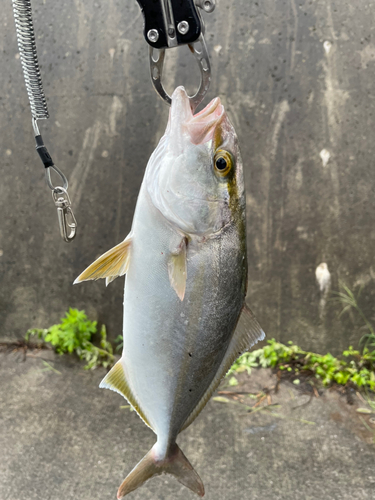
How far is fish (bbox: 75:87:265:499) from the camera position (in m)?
1.24

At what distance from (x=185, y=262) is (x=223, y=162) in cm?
32

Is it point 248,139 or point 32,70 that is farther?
point 248,139

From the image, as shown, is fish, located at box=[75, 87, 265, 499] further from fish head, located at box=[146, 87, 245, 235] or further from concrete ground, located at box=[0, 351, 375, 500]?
concrete ground, located at box=[0, 351, 375, 500]

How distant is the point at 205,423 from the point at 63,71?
283 cm

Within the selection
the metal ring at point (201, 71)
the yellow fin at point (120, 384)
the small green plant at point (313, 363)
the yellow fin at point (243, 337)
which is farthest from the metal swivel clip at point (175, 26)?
the small green plant at point (313, 363)

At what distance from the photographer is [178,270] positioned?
1.24 meters

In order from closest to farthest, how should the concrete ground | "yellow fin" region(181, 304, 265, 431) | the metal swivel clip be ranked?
the metal swivel clip
"yellow fin" region(181, 304, 265, 431)
the concrete ground

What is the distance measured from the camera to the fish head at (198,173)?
123 cm

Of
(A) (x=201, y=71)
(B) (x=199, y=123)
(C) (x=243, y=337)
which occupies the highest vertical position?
(A) (x=201, y=71)

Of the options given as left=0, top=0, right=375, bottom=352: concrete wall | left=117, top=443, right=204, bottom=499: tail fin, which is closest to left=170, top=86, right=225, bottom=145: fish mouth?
left=117, top=443, right=204, bottom=499: tail fin

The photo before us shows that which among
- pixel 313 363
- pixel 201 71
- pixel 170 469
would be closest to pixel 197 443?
pixel 313 363

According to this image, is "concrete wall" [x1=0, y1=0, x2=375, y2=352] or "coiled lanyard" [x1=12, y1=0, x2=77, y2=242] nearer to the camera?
"coiled lanyard" [x1=12, y1=0, x2=77, y2=242]

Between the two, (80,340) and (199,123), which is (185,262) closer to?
(199,123)

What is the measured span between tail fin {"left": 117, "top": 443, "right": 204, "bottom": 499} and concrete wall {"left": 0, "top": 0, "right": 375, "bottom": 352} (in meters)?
2.08
